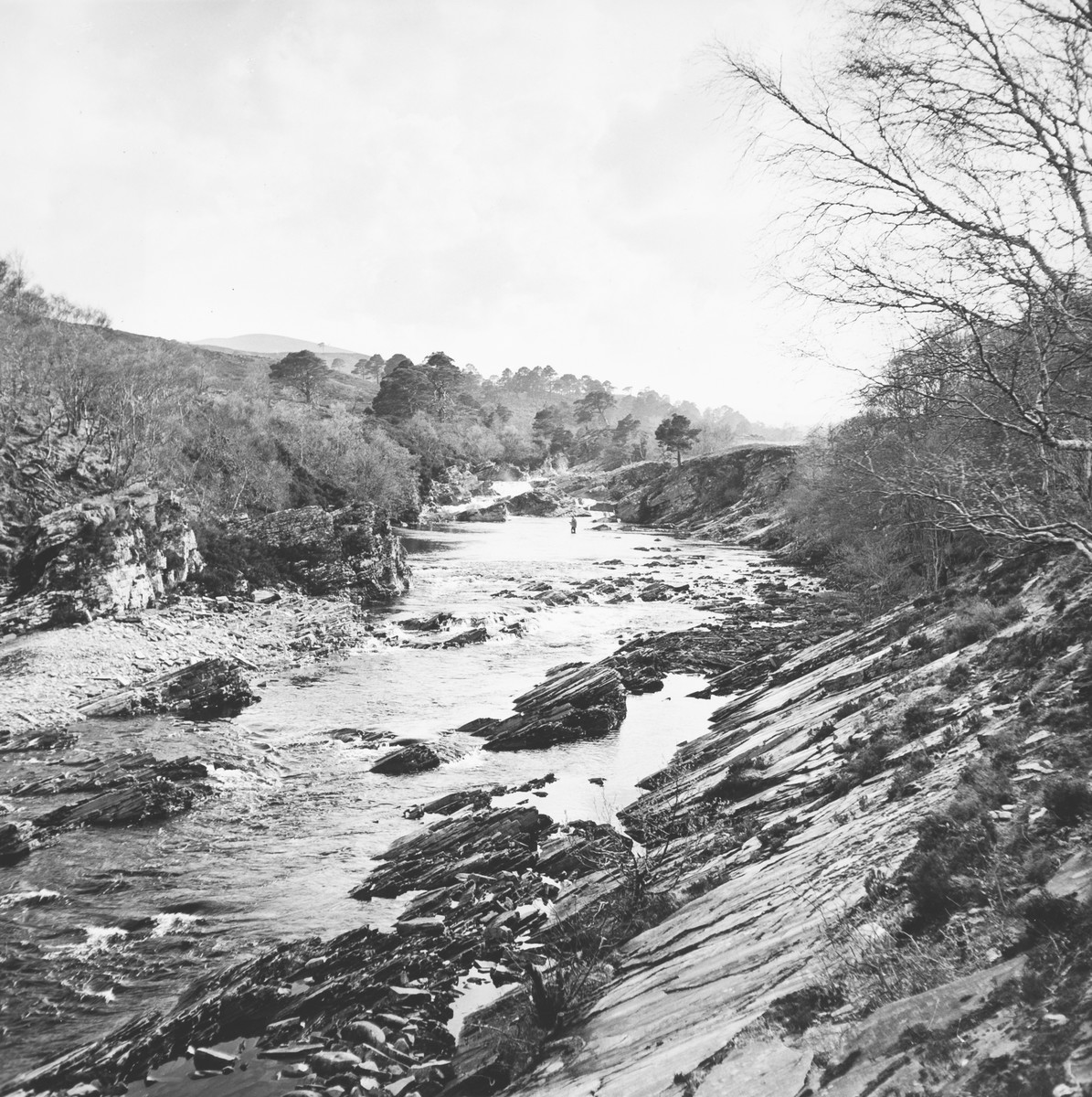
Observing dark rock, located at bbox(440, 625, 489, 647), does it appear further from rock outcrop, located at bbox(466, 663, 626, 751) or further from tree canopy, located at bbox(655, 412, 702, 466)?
tree canopy, located at bbox(655, 412, 702, 466)

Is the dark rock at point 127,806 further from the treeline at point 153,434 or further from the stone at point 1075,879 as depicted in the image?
the treeline at point 153,434

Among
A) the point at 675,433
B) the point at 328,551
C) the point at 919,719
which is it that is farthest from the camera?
the point at 675,433

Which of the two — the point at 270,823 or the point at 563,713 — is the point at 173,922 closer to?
the point at 270,823

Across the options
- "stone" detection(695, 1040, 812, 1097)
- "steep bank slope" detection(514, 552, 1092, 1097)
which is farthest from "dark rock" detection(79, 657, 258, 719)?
"stone" detection(695, 1040, 812, 1097)

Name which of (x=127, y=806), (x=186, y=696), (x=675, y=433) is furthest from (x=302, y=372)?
(x=127, y=806)

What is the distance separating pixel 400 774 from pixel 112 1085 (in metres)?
8.62

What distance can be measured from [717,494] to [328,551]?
216 feet

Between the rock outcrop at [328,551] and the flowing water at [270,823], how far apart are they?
754cm

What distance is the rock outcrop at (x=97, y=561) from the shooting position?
2230cm

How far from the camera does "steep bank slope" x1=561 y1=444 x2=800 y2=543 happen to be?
3055 inches

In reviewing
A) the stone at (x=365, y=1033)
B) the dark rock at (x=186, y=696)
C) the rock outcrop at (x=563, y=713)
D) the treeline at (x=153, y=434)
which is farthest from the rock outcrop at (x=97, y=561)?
the stone at (x=365, y=1033)

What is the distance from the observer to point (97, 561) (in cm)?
2409

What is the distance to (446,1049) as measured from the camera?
277 inches

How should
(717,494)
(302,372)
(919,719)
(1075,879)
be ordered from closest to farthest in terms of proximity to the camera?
(1075,879) < (919,719) < (717,494) < (302,372)
